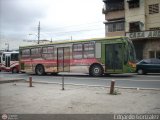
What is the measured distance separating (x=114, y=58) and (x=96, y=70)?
5.91 ft

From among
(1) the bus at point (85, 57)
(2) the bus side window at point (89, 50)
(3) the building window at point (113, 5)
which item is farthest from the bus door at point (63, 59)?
(3) the building window at point (113, 5)

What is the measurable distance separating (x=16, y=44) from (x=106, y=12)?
4820 cm

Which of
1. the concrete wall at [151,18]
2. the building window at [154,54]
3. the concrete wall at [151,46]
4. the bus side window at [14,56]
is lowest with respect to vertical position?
the bus side window at [14,56]

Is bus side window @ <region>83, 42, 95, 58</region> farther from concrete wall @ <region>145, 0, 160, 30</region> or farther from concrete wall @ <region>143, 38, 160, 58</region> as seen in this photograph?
concrete wall @ <region>145, 0, 160, 30</region>

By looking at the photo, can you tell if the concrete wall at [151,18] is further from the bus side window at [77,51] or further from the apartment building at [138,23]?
the bus side window at [77,51]

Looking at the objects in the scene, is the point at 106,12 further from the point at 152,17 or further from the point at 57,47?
the point at 57,47

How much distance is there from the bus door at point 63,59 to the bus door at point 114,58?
12.3ft

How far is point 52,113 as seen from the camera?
8.72m

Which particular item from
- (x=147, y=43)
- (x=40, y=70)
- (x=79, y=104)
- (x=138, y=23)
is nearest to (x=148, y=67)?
(x=40, y=70)

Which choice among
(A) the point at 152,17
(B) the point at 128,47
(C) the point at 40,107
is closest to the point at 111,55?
(B) the point at 128,47

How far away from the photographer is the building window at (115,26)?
45.4 m

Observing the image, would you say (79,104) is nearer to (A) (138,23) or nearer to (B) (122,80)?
(B) (122,80)

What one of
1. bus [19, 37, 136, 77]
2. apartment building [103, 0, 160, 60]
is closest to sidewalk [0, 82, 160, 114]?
bus [19, 37, 136, 77]

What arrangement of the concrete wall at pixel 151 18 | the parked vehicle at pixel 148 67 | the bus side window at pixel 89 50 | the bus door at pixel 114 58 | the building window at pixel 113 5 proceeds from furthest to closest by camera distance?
the building window at pixel 113 5 → the concrete wall at pixel 151 18 → the parked vehicle at pixel 148 67 → the bus side window at pixel 89 50 → the bus door at pixel 114 58
